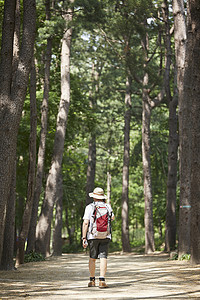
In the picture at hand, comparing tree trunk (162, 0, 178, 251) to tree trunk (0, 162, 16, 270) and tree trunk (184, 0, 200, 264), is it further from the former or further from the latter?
tree trunk (0, 162, 16, 270)

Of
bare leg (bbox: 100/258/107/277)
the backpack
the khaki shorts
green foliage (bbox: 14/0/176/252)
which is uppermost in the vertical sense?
green foliage (bbox: 14/0/176/252)

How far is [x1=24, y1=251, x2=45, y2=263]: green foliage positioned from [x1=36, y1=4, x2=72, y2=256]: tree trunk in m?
0.90

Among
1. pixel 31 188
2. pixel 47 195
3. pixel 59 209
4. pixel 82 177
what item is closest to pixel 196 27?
pixel 31 188

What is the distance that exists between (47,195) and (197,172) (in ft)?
29.9

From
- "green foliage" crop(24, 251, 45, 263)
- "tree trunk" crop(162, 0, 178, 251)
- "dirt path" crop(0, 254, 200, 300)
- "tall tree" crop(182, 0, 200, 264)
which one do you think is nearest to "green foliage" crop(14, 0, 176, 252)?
"tree trunk" crop(162, 0, 178, 251)

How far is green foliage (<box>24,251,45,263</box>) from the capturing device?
60.3 ft

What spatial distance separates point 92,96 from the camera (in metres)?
34.3

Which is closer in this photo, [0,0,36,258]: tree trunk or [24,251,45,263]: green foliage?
[0,0,36,258]: tree trunk

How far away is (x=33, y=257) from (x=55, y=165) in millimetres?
4192

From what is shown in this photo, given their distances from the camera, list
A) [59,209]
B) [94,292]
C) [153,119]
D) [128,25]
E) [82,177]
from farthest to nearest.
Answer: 1. [82,177]
2. [153,119]
3. [59,209]
4. [128,25]
5. [94,292]

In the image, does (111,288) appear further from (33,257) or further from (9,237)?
(33,257)

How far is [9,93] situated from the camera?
873 cm

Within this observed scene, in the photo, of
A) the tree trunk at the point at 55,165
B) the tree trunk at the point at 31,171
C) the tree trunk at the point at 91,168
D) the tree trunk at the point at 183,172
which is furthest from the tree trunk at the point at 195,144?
the tree trunk at the point at 91,168

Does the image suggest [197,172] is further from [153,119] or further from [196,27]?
[153,119]
